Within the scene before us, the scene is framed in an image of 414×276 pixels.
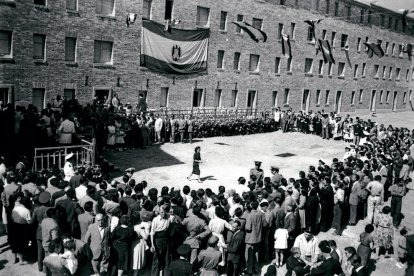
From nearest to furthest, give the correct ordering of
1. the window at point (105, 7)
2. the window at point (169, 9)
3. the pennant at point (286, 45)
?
1. the window at point (105, 7)
2. the pennant at point (286, 45)
3. the window at point (169, 9)

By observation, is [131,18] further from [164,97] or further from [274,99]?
[274,99]

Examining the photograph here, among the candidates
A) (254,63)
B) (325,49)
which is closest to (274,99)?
(254,63)

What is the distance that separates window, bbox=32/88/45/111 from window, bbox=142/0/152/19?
9.05 meters

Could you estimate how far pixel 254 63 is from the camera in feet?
124

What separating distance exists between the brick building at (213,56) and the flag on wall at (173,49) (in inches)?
24.5

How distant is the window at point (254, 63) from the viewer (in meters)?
37.4

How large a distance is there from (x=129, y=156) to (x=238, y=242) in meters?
12.7

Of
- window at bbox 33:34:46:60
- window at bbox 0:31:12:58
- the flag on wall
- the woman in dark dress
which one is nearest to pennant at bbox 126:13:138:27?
the flag on wall

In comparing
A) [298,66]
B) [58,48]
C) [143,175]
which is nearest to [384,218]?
[143,175]

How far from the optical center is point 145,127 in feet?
74.0

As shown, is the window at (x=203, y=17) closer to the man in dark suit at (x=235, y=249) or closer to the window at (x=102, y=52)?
the window at (x=102, y=52)

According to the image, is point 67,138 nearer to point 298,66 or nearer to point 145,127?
point 145,127

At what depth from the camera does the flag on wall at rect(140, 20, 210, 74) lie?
96.8 ft

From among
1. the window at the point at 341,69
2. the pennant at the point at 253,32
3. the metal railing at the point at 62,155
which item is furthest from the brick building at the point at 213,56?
the metal railing at the point at 62,155
